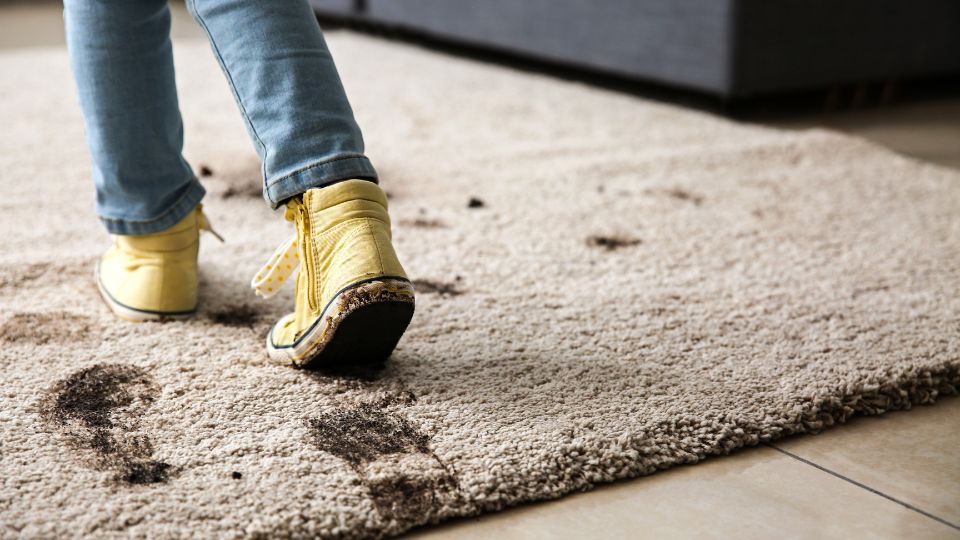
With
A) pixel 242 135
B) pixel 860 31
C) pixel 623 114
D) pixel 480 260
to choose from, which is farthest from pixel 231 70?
pixel 860 31

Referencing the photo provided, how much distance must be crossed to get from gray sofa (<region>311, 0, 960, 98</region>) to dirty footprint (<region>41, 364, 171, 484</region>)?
58.1 inches

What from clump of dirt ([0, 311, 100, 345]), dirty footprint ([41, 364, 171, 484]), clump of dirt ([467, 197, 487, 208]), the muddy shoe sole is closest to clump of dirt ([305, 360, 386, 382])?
the muddy shoe sole

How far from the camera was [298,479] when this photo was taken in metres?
0.69

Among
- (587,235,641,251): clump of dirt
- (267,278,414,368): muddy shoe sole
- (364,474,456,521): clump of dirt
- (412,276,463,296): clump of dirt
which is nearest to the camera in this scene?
(364,474,456,521): clump of dirt

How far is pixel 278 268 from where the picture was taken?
34.8 inches

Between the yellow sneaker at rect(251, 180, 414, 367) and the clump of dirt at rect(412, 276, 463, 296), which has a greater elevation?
the yellow sneaker at rect(251, 180, 414, 367)

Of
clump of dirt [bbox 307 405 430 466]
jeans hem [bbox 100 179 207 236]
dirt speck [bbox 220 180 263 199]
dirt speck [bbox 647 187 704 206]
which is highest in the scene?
jeans hem [bbox 100 179 207 236]

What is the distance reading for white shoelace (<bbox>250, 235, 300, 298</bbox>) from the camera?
2.86 ft

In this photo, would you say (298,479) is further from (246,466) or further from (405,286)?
(405,286)

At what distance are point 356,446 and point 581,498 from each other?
16 centimetres

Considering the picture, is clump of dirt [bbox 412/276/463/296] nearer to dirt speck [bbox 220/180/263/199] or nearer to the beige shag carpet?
the beige shag carpet

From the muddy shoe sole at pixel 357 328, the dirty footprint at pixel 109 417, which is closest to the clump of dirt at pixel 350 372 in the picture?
the muddy shoe sole at pixel 357 328

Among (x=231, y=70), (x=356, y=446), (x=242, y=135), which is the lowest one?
(x=242, y=135)

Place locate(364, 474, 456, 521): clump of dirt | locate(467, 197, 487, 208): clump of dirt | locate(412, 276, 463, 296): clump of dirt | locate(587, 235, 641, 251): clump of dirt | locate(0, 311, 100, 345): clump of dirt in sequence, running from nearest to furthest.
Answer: locate(364, 474, 456, 521): clump of dirt < locate(0, 311, 100, 345): clump of dirt < locate(412, 276, 463, 296): clump of dirt < locate(587, 235, 641, 251): clump of dirt < locate(467, 197, 487, 208): clump of dirt
